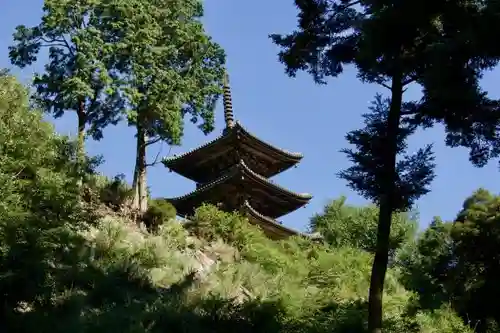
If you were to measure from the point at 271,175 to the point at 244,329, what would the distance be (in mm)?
18833

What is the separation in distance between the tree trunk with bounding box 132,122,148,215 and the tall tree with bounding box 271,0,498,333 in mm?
13545

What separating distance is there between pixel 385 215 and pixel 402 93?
2.16 meters

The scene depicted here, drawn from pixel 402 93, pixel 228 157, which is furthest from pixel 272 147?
pixel 402 93

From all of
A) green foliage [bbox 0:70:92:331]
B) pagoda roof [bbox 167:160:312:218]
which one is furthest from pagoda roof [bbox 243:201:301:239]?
green foliage [bbox 0:70:92:331]

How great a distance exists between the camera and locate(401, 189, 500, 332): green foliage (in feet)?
55.4

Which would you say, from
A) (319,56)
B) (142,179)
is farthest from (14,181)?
(142,179)

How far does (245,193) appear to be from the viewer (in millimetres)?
28484

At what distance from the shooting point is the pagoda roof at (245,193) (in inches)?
1088

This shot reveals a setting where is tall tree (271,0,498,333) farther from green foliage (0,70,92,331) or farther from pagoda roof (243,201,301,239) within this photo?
pagoda roof (243,201,301,239)

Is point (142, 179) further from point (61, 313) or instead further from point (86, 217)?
point (61, 313)

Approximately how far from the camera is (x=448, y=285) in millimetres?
17781

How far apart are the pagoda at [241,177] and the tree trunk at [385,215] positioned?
17053 mm

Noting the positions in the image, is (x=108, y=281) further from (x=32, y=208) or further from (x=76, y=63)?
(x=76, y=63)

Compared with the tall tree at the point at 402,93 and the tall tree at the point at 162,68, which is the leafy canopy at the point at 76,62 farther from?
the tall tree at the point at 402,93
